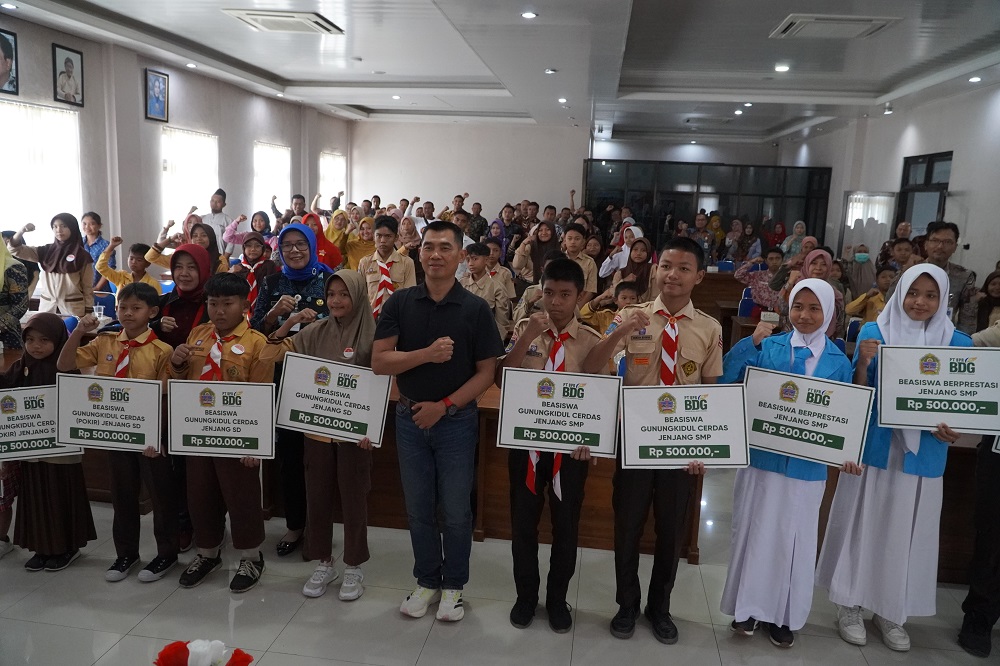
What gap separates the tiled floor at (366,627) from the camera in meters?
2.79

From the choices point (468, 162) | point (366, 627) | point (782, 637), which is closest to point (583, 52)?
point (782, 637)

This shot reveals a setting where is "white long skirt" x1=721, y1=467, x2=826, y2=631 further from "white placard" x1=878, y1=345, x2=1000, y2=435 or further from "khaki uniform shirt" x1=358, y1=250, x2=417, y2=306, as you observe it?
"khaki uniform shirt" x1=358, y1=250, x2=417, y2=306

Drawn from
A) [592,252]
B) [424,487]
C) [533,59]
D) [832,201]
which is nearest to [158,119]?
[533,59]

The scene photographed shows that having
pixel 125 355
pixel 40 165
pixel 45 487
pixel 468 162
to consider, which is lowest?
pixel 45 487

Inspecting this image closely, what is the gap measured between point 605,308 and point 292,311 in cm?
268

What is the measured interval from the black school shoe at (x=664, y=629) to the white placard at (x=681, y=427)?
75 cm

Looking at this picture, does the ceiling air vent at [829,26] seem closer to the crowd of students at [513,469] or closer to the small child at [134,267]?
the crowd of students at [513,469]

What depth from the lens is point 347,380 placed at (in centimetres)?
295

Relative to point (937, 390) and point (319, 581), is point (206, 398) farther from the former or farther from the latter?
point (937, 390)

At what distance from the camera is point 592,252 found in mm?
7734

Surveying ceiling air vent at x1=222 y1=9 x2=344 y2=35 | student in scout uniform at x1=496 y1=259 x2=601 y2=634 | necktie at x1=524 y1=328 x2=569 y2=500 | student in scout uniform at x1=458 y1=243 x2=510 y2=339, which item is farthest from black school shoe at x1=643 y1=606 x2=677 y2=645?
ceiling air vent at x1=222 y1=9 x2=344 y2=35

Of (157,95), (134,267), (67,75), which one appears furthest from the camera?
(157,95)

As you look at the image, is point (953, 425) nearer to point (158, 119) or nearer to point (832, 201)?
point (158, 119)

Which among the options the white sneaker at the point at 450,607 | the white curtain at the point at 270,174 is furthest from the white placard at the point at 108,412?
the white curtain at the point at 270,174
